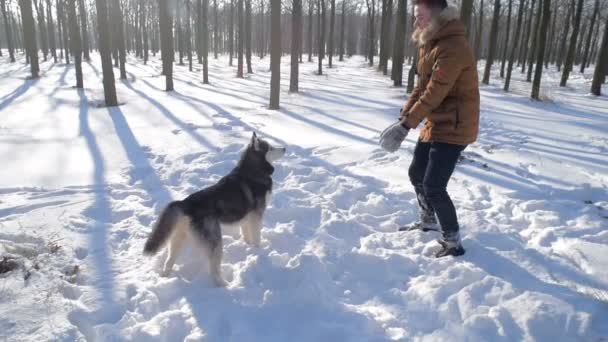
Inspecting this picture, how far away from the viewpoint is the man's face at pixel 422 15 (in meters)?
3.70

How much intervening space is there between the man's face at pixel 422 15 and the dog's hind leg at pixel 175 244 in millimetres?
3085

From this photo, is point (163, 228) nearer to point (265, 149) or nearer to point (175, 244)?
point (175, 244)

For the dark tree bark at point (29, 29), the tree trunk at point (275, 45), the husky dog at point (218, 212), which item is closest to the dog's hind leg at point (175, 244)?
the husky dog at point (218, 212)

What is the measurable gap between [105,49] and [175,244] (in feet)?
44.0

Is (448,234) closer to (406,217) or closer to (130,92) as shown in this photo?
(406,217)

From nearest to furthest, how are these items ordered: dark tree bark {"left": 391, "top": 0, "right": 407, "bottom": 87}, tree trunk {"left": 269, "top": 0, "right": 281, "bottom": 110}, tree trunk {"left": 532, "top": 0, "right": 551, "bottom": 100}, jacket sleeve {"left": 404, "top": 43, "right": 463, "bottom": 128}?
jacket sleeve {"left": 404, "top": 43, "right": 463, "bottom": 128} → tree trunk {"left": 269, "top": 0, "right": 281, "bottom": 110} → tree trunk {"left": 532, "top": 0, "right": 551, "bottom": 100} → dark tree bark {"left": 391, "top": 0, "right": 407, "bottom": 87}

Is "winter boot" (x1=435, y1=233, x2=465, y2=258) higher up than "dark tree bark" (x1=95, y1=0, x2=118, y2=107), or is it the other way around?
"dark tree bark" (x1=95, y1=0, x2=118, y2=107)

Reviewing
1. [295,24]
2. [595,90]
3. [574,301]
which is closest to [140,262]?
[574,301]

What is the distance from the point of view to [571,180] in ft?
21.3

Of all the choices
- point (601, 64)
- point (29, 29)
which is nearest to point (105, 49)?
point (29, 29)

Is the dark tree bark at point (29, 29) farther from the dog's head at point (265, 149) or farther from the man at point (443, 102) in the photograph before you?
the man at point (443, 102)

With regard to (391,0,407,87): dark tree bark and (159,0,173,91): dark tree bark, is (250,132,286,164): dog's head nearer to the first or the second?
(159,0,173,91): dark tree bark

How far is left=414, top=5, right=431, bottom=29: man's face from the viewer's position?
3.70m

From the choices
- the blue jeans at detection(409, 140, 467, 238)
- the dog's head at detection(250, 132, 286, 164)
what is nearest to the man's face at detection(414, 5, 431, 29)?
the blue jeans at detection(409, 140, 467, 238)
